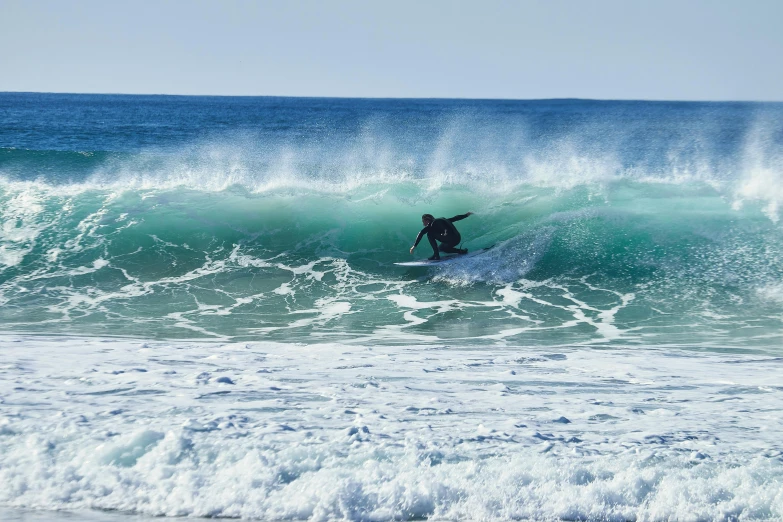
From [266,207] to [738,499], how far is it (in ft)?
42.7

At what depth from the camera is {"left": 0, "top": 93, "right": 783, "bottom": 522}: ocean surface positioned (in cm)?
419

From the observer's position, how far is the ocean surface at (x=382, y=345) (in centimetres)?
419

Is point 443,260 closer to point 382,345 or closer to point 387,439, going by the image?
point 382,345

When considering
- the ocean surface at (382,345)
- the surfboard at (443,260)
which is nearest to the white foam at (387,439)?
the ocean surface at (382,345)

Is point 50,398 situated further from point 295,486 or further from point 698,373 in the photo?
point 698,373

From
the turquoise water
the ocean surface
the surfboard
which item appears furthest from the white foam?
the surfboard

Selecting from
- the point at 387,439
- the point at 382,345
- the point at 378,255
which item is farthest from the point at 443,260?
the point at 387,439

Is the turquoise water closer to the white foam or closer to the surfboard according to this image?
the surfboard

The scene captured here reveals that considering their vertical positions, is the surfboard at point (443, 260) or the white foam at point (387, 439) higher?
the surfboard at point (443, 260)

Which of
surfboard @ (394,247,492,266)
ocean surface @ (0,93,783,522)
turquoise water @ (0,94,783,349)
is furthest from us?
surfboard @ (394,247,492,266)

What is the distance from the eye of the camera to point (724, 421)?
5.10 metres

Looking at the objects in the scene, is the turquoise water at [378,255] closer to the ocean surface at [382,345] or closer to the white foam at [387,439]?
the ocean surface at [382,345]

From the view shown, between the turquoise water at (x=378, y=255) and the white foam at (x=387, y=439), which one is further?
the turquoise water at (x=378, y=255)

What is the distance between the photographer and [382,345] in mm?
8219
